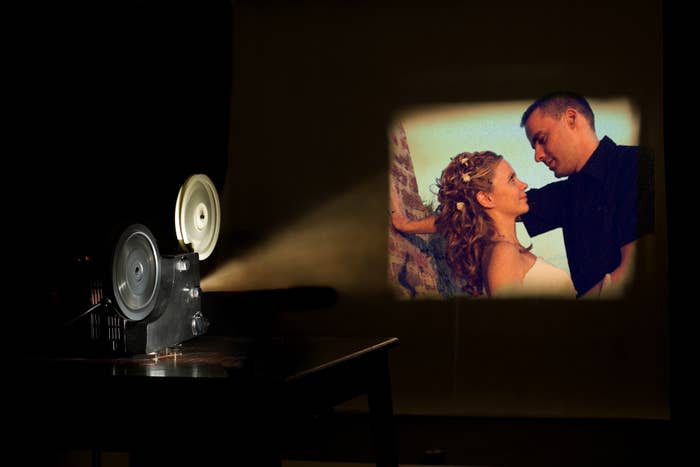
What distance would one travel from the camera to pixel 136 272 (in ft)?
7.18

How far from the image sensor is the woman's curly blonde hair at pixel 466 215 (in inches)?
181

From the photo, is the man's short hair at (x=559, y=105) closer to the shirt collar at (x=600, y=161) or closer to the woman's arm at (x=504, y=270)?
the shirt collar at (x=600, y=161)

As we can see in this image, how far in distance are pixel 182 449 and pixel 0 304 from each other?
4.68 ft

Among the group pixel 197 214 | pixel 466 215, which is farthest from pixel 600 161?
pixel 197 214

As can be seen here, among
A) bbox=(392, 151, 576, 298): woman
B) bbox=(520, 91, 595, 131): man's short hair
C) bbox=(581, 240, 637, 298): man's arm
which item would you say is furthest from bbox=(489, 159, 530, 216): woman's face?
bbox=(581, 240, 637, 298): man's arm

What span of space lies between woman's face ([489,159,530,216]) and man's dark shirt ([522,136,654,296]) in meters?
0.05

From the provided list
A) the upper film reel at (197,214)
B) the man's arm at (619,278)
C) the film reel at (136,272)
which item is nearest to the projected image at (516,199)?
the man's arm at (619,278)

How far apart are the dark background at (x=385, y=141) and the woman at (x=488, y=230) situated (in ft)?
0.41

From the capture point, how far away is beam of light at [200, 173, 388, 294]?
4746 mm

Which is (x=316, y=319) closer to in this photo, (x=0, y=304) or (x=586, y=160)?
(x=586, y=160)

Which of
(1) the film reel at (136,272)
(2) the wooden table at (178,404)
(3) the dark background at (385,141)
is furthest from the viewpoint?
(3) the dark background at (385,141)

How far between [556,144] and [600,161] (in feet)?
0.82

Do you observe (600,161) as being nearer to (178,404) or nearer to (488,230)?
(488,230)

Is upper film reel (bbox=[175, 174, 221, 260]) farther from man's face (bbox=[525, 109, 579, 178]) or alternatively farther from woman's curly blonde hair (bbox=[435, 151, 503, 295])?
man's face (bbox=[525, 109, 579, 178])
